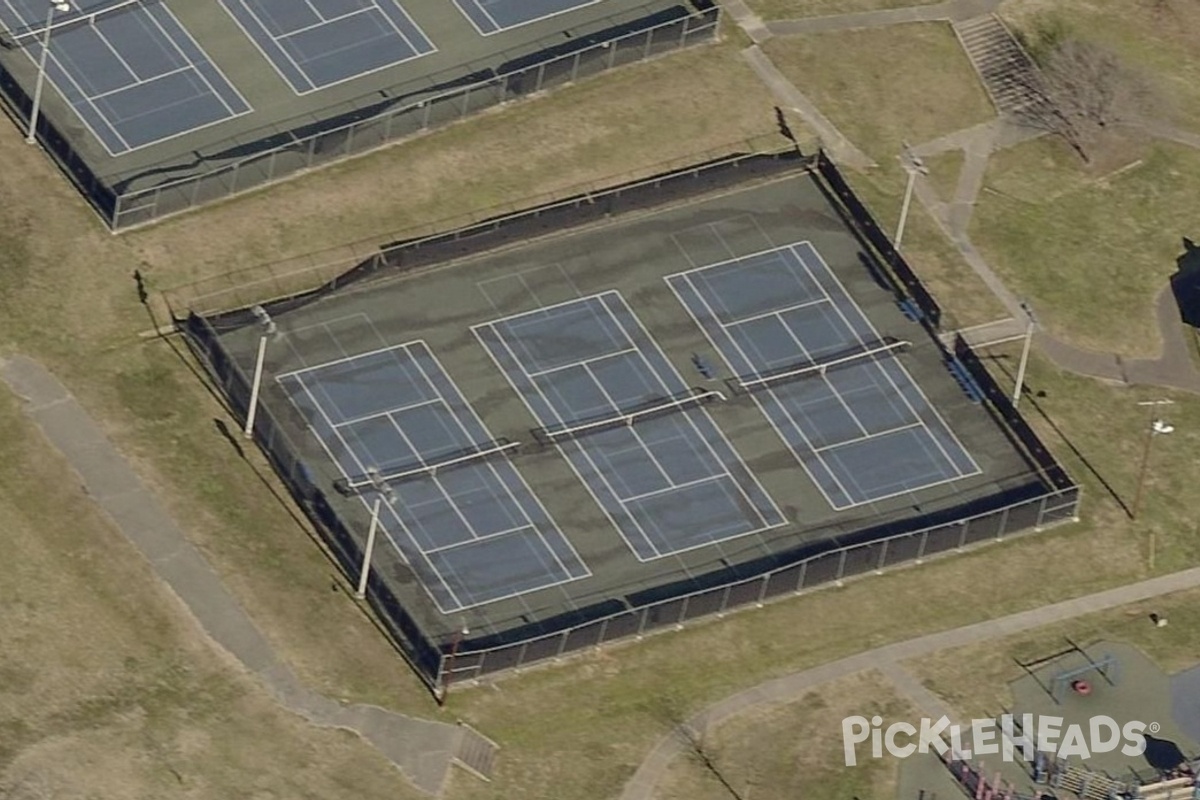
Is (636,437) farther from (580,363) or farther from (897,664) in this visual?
(897,664)

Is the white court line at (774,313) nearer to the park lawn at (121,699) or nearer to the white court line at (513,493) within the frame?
the white court line at (513,493)

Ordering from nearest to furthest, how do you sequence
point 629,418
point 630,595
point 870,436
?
point 630,595
point 629,418
point 870,436

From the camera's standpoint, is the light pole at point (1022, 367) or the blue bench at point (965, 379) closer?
the blue bench at point (965, 379)

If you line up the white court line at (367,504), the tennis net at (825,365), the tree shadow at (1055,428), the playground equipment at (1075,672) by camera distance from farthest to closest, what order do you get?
1. the tennis net at (825,365)
2. the tree shadow at (1055,428)
3. the playground equipment at (1075,672)
4. the white court line at (367,504)

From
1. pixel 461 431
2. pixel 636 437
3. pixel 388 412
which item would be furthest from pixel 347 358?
pixel 636 437

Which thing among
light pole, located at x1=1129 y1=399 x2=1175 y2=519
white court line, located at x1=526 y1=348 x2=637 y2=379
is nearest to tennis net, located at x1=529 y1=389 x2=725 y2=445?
white court line, located at x1=526 y1=348 x2=637 y2=379

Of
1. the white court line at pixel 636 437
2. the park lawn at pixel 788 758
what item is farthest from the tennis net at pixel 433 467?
the park lawn at pixel 788 758
